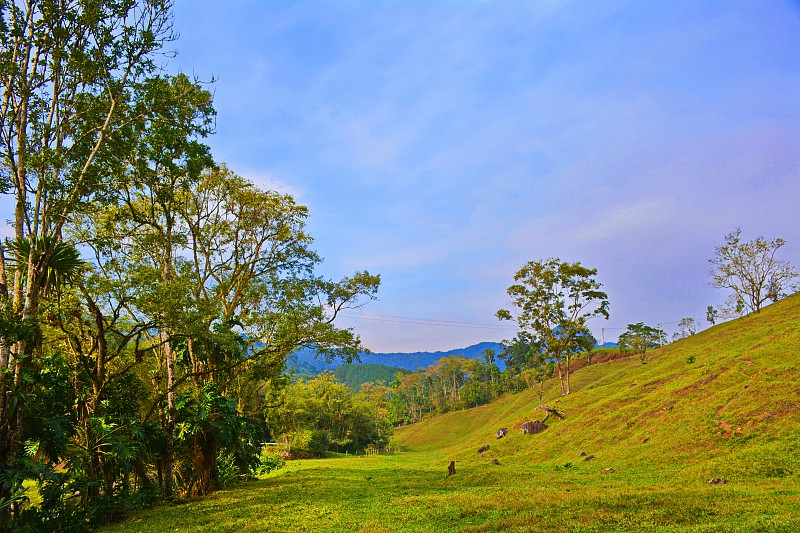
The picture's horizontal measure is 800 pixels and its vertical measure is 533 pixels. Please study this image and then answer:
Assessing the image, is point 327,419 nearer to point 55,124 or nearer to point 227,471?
point 227,471

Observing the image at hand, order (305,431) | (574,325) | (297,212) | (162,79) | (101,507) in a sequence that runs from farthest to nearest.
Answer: (305,431)
(574,325)
(297,212)
(162,79)
(101,507)

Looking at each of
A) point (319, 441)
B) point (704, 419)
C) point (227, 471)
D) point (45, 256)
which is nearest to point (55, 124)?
point (45, 256)

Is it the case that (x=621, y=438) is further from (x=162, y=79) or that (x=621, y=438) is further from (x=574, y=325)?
(x=162, y=79)

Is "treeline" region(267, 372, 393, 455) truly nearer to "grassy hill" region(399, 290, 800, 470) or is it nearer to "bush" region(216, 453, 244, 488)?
"grassy hill" region(399, 290, 800, 470)

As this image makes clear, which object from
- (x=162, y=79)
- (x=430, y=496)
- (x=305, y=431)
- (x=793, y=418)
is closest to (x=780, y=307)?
(x=793, y=418)

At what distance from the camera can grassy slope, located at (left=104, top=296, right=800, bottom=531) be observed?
989 centimetres

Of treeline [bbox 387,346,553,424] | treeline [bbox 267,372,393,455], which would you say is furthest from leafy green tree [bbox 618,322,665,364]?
treeline [bbox 267,372,393,455]

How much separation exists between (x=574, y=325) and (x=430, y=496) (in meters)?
38.1

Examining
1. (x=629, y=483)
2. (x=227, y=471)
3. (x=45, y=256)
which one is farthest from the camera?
(x=227, y=471)

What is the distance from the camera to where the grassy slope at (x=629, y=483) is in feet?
32.4

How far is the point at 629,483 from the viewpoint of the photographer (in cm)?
1524

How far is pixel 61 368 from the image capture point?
1398 cm

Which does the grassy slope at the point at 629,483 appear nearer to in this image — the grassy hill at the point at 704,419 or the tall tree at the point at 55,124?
the grassy hill at the point at 704,419

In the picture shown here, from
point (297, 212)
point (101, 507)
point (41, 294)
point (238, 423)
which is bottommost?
point (101, 507)
